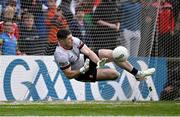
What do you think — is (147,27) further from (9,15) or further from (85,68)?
(85,68)

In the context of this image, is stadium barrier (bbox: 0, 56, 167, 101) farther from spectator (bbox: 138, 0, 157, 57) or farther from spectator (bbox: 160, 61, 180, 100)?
spectator (bbox: 138, 0, 157, 57)

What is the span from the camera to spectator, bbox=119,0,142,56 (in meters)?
16.8

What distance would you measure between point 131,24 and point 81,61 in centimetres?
327

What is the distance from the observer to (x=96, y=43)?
16859 mm

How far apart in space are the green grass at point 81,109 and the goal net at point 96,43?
110cm

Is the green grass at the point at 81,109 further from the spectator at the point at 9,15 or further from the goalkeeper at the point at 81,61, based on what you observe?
the spectator at the point at 9,15

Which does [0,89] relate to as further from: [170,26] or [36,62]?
[170,26]

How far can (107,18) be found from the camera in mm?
16922

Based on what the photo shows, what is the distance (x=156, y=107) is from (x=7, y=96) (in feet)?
12.0

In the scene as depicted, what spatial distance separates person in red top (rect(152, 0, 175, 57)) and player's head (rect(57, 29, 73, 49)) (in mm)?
4068

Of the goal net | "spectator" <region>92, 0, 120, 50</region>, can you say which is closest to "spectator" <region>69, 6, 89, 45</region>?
the goal net

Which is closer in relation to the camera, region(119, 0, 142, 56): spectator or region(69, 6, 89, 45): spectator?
region(69, 6, 89, 45): spectator

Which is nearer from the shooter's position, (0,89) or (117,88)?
(0,89)

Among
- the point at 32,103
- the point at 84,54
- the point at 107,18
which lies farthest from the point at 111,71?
the point at 107,18
